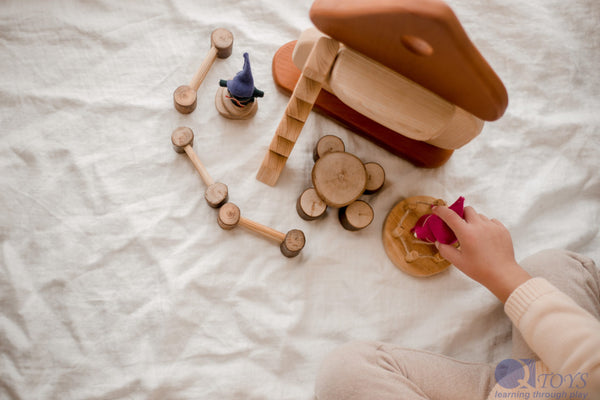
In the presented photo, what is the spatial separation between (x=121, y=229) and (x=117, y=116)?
0.21m

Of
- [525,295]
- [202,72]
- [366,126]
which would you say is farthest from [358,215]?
[202,72]

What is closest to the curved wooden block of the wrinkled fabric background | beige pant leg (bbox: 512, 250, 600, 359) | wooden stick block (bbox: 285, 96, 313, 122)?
the wrinkled fabric background

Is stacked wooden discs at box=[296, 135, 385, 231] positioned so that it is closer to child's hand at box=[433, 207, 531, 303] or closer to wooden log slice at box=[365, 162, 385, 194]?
wooden log slice at box=[365, 162, 385, 194]

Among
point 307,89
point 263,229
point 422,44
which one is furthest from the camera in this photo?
point 263,229

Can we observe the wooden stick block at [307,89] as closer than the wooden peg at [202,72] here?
Yes

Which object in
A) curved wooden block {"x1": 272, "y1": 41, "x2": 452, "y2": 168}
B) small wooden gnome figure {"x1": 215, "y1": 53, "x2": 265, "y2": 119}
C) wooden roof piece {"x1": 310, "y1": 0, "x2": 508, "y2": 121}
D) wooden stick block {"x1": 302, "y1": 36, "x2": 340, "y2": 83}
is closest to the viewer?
wooden roof piece {"x1": 310, "y1": 0, "x2": 508, "y2": 121}

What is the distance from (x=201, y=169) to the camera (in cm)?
70

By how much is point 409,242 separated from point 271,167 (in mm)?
280

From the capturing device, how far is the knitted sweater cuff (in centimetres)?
55

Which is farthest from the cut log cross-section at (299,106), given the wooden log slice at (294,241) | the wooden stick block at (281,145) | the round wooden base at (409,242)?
the round wooden base at (409,242)

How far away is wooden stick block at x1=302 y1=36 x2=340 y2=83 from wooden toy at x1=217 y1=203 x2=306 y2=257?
257 mm

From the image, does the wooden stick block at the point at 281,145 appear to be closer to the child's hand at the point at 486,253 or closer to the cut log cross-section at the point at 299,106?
the cut log cross-section at the point at 299,106

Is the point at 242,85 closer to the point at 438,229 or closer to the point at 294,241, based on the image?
the point at 294,241

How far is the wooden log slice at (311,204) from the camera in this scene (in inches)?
27.1
